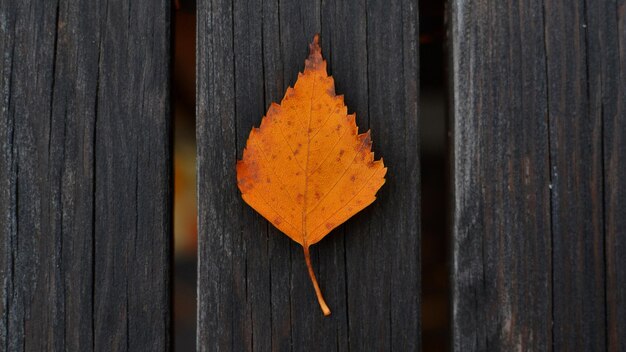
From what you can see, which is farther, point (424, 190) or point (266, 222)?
point (424, 190)

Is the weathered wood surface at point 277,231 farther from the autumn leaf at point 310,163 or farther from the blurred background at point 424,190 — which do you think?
the blurred background at point 424,190

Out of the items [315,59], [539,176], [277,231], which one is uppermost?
[315,59]

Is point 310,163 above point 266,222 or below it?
above

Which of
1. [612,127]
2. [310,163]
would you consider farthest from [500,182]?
[310,163]

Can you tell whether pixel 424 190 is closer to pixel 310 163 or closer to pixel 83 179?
pixel 310 163

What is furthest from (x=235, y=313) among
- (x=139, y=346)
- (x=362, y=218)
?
(x=362, y=218)

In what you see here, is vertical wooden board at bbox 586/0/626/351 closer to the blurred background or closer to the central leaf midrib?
the central leaf midrib

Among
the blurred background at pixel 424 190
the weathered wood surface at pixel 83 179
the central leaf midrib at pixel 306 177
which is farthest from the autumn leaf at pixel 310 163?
the blurred background at pixel 424 190
